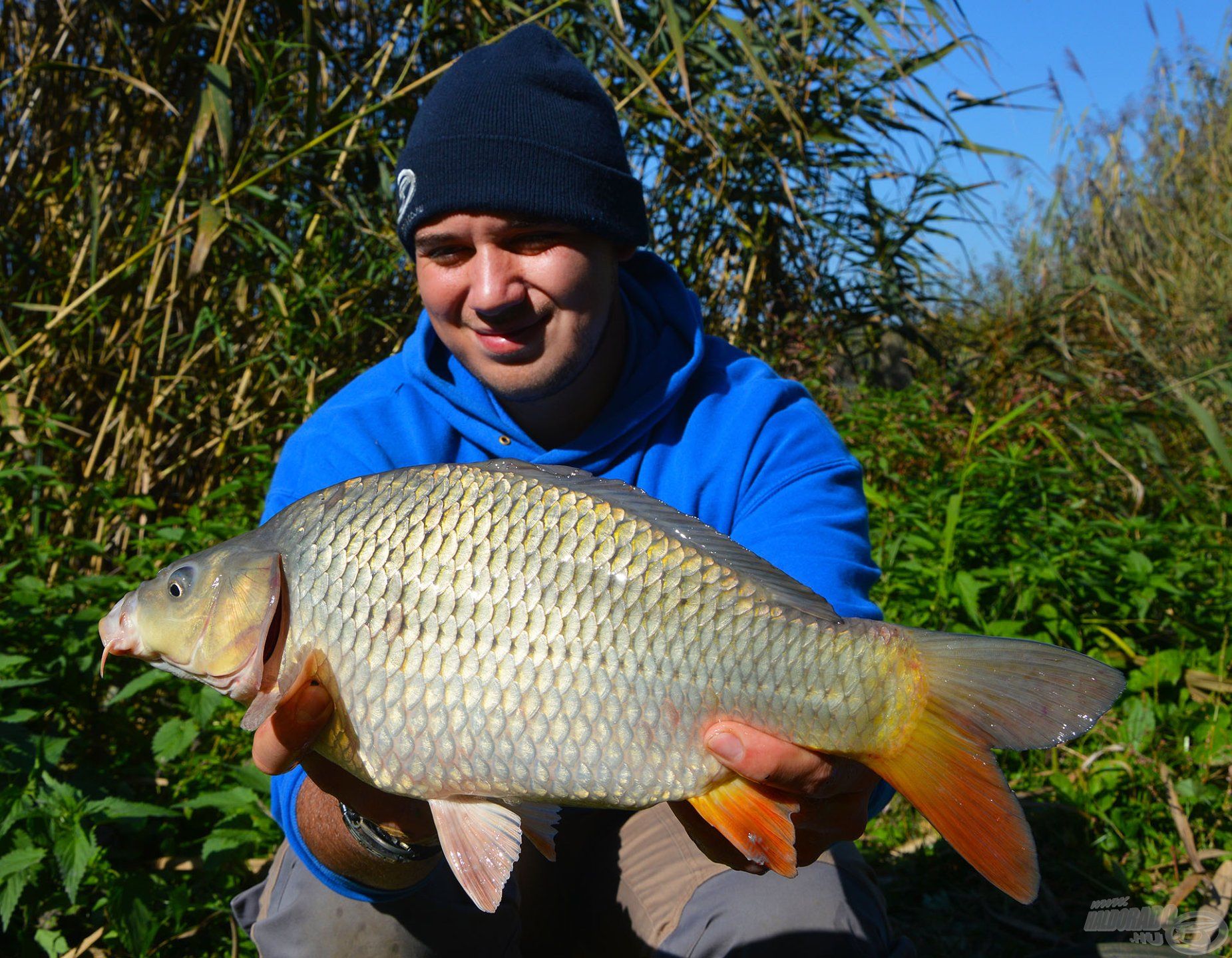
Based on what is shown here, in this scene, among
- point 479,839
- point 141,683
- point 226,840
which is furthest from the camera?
point 141,683

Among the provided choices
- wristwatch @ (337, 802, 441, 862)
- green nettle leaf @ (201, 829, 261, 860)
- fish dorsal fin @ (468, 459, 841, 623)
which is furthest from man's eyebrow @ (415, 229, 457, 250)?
green nettle leaf @ (201, 829, 261, 860)

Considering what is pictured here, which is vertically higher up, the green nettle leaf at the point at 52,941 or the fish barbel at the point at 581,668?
the fish barbel at the point at 581,668

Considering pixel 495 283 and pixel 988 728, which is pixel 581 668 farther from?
pixel 495 283

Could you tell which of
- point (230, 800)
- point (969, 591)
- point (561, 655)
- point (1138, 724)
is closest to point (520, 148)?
point (561, 655)

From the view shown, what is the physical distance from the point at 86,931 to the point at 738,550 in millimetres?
1320

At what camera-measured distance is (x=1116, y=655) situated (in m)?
2.21

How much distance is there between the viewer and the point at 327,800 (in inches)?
50.0

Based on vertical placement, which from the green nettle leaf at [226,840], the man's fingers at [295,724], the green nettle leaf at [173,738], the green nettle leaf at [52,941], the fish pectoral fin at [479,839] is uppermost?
the man's fingers at [295,724]

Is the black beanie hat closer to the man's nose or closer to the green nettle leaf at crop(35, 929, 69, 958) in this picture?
the man's nose

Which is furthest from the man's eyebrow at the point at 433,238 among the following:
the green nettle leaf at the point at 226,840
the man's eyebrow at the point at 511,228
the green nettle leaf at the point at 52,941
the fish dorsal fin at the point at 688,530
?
the green nettle leaf at the point at 52,941

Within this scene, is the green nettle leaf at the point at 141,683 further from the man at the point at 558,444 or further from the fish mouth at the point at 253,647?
the fish mouth at the point at 253,647

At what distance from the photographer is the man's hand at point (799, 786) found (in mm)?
965

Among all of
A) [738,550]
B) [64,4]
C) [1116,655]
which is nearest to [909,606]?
[1116,655]

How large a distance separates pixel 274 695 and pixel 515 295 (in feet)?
2.10
